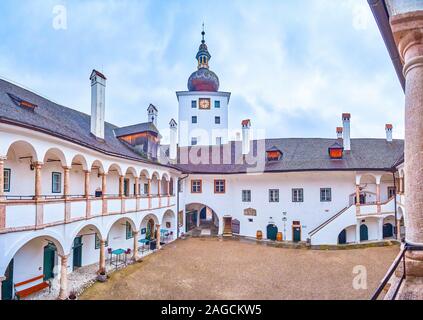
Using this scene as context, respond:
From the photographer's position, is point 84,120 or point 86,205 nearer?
point 86,205

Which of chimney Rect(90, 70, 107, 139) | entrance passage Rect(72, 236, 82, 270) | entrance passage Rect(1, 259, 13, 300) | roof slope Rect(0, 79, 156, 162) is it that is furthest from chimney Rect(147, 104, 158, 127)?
entrance passage Rect(1, 259, 13, 300)

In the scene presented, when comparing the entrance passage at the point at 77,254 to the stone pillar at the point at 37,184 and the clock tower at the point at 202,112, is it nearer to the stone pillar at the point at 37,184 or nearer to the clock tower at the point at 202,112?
the stone pillar at the point at 37,184

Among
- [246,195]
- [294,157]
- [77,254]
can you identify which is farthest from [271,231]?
[77,254]

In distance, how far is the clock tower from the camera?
3622cm

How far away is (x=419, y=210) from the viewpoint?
399cm

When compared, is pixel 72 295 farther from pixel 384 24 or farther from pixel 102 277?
pixel 384 24

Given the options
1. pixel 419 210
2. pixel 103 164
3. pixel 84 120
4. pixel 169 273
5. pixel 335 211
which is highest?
pixel 84 120

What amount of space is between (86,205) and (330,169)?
1811 cm

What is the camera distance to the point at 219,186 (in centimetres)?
2597

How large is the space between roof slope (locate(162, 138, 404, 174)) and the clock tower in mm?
6505

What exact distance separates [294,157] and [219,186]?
287 inches
